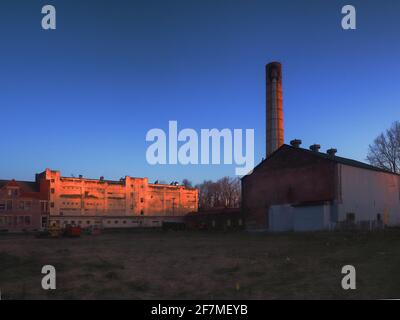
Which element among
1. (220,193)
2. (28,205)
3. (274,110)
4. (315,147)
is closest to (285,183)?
(315,147)

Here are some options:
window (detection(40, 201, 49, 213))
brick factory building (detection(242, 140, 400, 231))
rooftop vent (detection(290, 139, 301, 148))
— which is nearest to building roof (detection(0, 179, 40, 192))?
window (detection(40, 201, 49, 213))

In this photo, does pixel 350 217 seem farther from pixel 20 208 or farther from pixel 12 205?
pixel 12 205

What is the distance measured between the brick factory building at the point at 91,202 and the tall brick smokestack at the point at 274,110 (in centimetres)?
3612

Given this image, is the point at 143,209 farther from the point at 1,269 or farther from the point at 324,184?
the point at 1,269

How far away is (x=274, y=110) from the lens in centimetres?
5641

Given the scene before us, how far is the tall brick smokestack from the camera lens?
184ft

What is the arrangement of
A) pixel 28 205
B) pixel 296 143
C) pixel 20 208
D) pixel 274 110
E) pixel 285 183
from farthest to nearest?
1. pixel 28 205
2. pixel 20 208
3. pixel 274 110
4. pixel 296 143
5. pixel 285 183

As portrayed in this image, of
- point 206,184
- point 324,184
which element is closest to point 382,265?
point 324,184

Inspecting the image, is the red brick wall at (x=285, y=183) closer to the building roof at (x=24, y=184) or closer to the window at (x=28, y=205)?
the window at (x=28, y=205)

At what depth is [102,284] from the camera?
14844mm

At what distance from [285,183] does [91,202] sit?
4649cm

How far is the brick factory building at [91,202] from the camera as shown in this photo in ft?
225

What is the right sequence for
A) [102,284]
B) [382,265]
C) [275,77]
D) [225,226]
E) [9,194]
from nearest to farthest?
1. [102,284]
2. [382,265]
3. [275,77]
4. [225,226]
5. [9,194]
